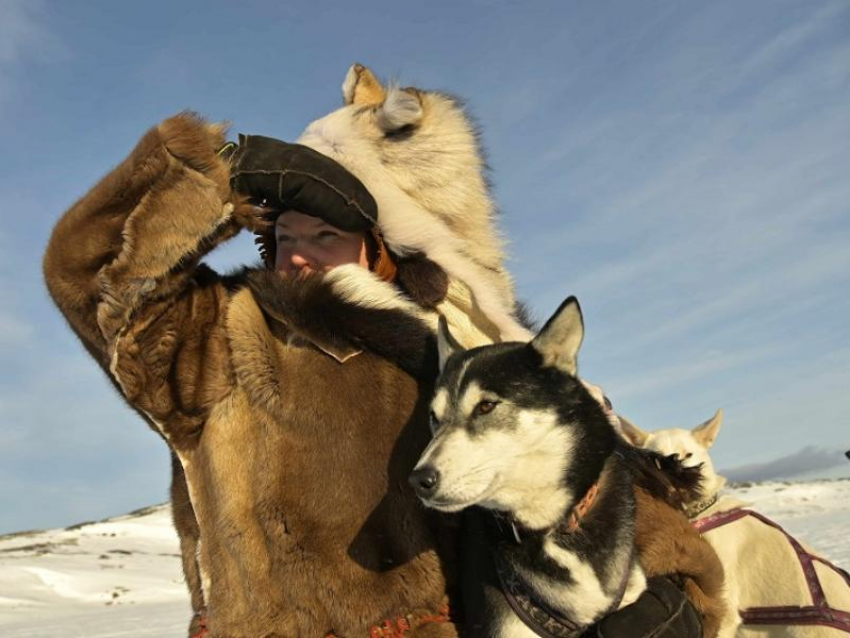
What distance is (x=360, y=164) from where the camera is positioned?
280cm

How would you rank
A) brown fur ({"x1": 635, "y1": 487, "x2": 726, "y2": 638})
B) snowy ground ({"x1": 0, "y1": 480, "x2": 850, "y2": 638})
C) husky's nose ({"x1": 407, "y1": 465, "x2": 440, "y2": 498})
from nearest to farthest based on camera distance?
husky's nose ({"x1": 407, "y1": 465, "x2": 440, "y2": 498}) < brown fur ({"x1": 635, "y1": 487, "x2": 726, "y2": 638}) < snowy ground ({"x1": 0, "y1": 480, "x2": 850, "y2": 638})

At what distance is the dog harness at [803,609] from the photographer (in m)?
4.13

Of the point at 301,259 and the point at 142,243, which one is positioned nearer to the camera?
the point at 142,243

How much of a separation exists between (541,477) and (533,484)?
0.12 ft

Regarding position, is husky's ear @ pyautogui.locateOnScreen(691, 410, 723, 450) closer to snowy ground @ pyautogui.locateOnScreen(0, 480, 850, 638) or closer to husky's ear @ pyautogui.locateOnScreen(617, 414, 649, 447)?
husky's ear @ pyautogui.locateOnScreen(617, 414, 649, 447)

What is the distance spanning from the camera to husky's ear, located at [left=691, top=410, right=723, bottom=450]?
5.34 meters

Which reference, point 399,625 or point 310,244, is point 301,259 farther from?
point 399,625

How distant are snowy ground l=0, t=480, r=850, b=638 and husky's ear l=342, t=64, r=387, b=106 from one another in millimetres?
11149

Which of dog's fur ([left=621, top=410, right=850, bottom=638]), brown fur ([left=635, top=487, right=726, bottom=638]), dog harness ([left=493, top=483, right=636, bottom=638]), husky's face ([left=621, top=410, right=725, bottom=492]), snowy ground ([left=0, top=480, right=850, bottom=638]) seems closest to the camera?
dog harness ([left=493, top=483, right=636, bottom=638])

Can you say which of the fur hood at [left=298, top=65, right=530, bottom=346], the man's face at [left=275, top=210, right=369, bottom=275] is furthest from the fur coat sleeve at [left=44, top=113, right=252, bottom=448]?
the fur hood at [left=298, top=65, right=530, bottom=346]

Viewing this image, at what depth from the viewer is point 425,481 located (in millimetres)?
2240

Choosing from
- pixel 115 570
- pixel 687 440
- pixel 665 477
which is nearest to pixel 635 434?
pixel 687 440

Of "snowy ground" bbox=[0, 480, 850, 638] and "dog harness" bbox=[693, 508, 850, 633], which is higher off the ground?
"dog harness" bbox=[693, 508, 850, 633]

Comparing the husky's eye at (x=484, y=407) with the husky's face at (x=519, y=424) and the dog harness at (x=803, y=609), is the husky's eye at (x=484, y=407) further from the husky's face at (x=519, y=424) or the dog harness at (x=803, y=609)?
the dog harness at (x=803, y=609)
